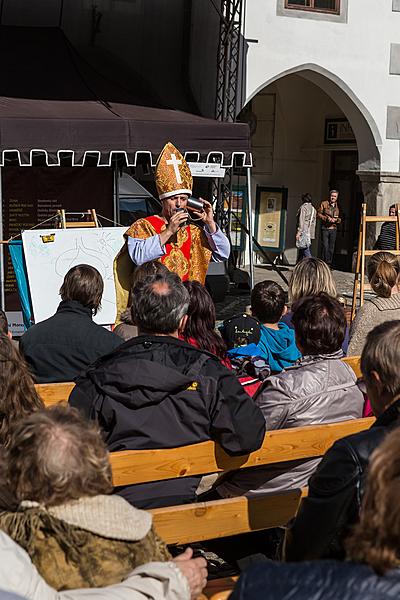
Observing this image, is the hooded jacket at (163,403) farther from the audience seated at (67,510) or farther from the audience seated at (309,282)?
the audience seated at (309,282)

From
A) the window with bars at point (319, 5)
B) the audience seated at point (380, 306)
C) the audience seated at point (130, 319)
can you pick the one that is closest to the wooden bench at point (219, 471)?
the audience seated at point (130, 319)

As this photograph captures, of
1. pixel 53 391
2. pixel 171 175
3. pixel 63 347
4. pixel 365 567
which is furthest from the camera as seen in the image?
pixel 171 175

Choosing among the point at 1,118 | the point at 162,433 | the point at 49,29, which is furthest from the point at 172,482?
the point at 49,29

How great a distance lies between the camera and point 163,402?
133 inches

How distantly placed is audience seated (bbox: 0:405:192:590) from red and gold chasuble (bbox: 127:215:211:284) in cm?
392

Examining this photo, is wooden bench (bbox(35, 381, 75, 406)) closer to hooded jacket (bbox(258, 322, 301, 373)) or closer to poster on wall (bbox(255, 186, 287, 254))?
hooded jacket (bbox(258, 322, 301, 373))

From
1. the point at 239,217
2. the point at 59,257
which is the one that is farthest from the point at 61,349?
the point at 239,217

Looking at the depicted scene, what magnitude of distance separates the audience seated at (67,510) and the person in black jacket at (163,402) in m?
0.99

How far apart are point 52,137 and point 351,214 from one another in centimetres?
1011

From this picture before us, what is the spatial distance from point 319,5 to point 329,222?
4.07 m

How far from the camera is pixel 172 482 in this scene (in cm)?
354

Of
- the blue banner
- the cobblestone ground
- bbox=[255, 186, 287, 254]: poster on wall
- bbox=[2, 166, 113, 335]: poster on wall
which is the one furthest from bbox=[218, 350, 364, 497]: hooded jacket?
bbox=[255, 186, 287, 254]: poster on wall

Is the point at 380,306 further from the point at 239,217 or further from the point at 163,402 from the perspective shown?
the point at 239,217

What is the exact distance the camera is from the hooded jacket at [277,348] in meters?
4.87
